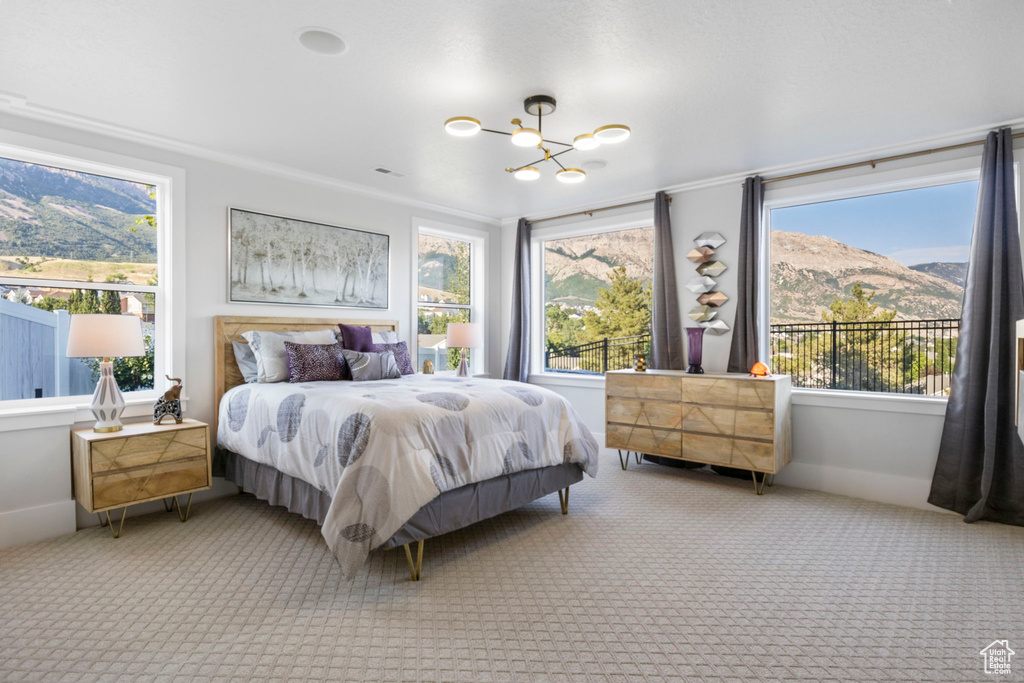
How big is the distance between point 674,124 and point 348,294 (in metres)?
2.98

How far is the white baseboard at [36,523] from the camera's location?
2883 mm

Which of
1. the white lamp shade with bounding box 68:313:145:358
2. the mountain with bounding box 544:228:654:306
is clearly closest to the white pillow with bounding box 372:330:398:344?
the white lamp shade with bounding box 68:313:145:358

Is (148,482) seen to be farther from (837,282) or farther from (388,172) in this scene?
(837,282)

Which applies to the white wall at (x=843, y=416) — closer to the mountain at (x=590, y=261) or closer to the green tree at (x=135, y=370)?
the mountain at (x=590, y=261)

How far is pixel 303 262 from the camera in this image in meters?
4.36

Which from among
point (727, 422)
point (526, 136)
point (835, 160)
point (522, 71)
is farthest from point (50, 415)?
point (835, 160)

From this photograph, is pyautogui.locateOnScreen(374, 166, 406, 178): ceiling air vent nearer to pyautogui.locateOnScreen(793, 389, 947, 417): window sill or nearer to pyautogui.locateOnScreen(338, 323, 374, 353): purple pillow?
pyautogui.locateOnScreen(338, 323, 374, 353): purple pillow

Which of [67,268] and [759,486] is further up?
[67,268]

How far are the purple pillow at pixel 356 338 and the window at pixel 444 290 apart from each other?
1.01 metres

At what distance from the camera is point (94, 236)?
3424 mm

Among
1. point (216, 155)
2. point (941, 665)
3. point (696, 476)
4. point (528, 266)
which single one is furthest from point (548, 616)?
point (528, 266)

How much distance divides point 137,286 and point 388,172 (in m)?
1.98

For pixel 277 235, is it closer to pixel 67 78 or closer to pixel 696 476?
pixel 67 78

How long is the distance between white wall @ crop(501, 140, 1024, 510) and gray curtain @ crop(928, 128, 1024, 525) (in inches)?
7.2
